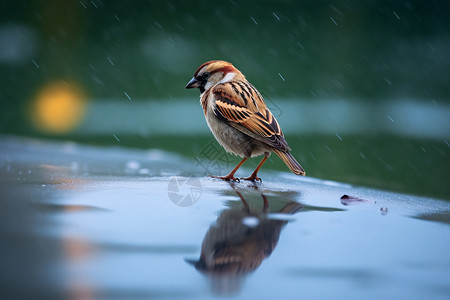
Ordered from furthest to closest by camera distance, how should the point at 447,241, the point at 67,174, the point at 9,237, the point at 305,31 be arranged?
the point at 305,31
the point at 67,174
the point at 447,241
the point at 9,237

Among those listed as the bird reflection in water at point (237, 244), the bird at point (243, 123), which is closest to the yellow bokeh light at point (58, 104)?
the bird at point (243, 123)

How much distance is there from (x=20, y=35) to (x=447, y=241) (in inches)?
503

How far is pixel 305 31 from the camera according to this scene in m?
13.0

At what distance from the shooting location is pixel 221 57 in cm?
1259

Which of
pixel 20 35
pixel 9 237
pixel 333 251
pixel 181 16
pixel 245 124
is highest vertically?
pixel 333 251

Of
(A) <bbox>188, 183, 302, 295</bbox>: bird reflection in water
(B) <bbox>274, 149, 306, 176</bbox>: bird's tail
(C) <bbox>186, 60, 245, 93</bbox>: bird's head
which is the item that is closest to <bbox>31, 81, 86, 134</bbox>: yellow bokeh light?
(C) <bbox>186, 60, 245, 93</bbox>: bird's head

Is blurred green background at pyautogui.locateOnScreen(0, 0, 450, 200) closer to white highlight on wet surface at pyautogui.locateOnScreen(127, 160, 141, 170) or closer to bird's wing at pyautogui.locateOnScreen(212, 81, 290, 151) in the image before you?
white highlight on wet surface at pyautogui.locateOnScreen(127, 160, 141, 170)

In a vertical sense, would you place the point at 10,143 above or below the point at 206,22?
above

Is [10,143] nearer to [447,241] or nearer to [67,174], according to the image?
[67,174]

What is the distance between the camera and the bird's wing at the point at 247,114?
3963mm

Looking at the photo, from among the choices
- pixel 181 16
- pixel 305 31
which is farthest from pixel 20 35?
pixel 305 31

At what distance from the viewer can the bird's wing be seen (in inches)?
156

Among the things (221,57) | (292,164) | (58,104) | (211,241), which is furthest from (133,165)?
(58,104)

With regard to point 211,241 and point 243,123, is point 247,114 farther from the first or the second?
point 211,241
